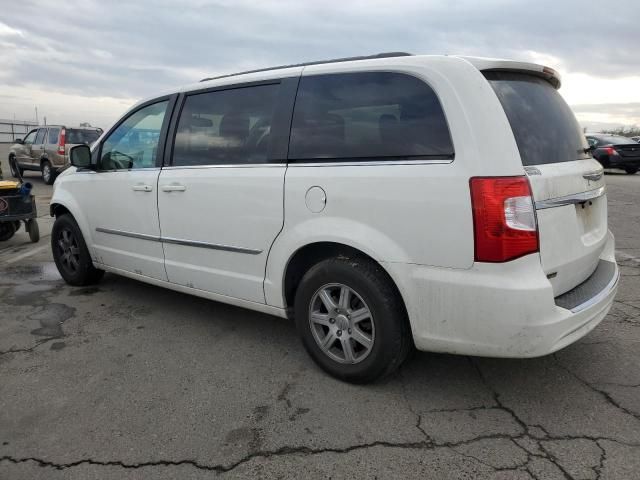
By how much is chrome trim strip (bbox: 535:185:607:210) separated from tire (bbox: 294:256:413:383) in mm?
864

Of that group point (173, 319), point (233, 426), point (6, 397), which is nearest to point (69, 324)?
point (173, 319)

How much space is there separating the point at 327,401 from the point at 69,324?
240cm

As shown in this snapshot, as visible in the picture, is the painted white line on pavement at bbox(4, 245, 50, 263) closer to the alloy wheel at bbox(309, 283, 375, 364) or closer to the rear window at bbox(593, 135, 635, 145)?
the alloy wheel at bbox(309, 283, 375, 364)

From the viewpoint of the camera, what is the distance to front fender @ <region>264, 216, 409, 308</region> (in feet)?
8.97

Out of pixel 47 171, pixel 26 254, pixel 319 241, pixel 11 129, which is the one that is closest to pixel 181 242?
pixel 319 241

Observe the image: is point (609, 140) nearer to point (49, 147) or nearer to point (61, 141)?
point (61, 141)

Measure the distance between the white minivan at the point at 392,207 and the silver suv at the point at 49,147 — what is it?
12.7 metres

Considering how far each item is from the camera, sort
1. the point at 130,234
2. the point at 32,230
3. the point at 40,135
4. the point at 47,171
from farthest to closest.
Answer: the point at 40,135 < the point at 47,171 < the point at 32,230 < the point at 130,234

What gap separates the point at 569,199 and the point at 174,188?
8.56 ft

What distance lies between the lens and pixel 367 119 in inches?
114

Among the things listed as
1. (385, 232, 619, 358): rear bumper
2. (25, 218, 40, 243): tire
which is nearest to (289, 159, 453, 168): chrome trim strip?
(385, 232, 619, 358): rear bumper

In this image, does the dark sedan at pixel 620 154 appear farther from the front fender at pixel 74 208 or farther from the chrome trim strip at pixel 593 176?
the front fender at pixel 74 208

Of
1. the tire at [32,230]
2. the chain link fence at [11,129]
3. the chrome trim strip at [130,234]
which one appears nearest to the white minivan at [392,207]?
the chrome trim strip at [130,234]

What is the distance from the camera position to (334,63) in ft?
10.3
